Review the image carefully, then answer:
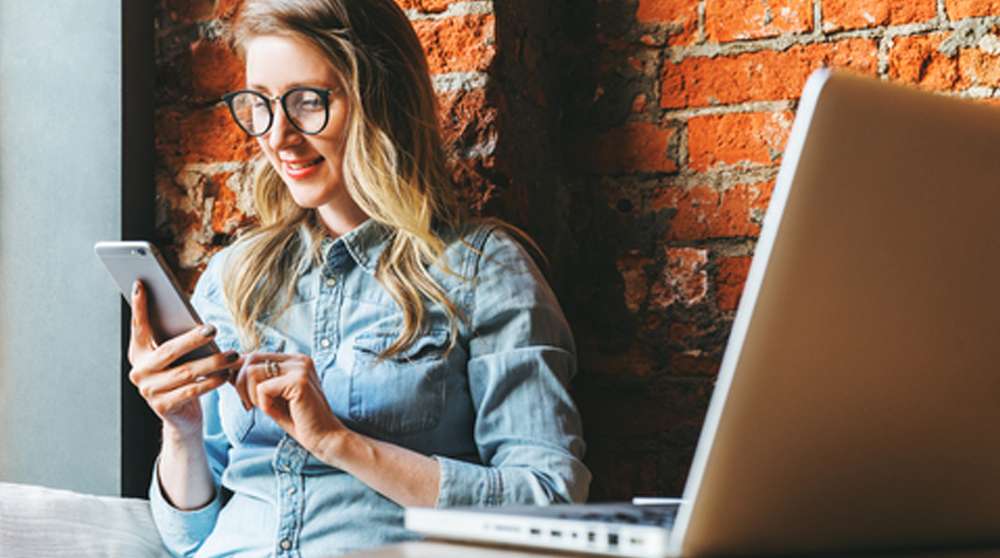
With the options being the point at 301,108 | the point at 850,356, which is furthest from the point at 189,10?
the point at 850,356

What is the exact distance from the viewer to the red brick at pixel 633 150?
1617 mm

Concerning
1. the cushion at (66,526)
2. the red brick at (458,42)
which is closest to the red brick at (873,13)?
the red brick at (458,42)

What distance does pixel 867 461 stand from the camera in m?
0.56

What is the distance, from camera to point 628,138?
5.38 feet

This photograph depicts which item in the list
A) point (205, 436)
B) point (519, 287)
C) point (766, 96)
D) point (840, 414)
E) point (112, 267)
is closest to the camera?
point (840, 414)

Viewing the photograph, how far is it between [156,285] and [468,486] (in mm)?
418

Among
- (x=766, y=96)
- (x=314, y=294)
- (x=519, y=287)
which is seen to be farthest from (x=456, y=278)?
(x=766, y=96)

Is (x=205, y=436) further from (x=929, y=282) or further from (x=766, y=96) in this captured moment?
(x=929, y=282)

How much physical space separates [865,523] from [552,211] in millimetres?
1101

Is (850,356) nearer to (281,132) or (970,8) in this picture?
(281,132)

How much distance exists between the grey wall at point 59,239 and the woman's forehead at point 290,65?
0.35 m

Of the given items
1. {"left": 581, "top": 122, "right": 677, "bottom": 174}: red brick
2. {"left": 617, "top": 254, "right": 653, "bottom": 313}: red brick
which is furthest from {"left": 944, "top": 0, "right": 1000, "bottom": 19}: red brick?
{"left": 617, "top": 254, "right": 653, "bottom": 313}: red brick

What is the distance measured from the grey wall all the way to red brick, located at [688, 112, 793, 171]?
2.86 feet

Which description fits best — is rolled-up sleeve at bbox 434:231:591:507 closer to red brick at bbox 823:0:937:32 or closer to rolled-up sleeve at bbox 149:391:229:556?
rolled-up sleeve at bbox 149:391:229:556
